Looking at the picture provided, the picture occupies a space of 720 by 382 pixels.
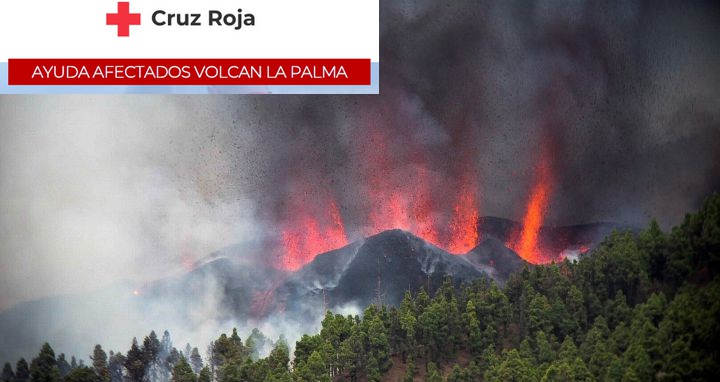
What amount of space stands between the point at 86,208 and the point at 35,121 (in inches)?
220

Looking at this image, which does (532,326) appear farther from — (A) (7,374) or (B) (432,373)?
(A) (7,374)

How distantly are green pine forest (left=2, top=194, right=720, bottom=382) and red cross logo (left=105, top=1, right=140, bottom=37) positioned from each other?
47.4ft

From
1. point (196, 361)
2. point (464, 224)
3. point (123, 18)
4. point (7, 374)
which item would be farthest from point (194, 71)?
point (464, 224)

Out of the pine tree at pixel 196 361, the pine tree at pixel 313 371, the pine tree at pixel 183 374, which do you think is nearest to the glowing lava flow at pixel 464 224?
the pine tree at pixel 196 361

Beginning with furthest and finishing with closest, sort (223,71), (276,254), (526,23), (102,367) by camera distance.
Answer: (276,254)
(526,23)
(102,367)
(223,71)

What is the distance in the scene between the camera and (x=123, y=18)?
51344mm

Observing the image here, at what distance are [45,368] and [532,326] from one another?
22.6m

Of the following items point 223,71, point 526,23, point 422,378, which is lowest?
point 422,378

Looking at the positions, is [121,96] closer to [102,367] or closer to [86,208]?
[86,208]

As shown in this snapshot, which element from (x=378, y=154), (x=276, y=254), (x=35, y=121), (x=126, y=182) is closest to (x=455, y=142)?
(x=378, y=154)

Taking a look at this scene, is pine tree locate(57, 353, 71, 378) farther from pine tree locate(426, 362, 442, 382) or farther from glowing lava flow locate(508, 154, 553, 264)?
glowing lava flow locate(508, 154, 553, 264)

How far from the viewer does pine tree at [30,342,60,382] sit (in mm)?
62037

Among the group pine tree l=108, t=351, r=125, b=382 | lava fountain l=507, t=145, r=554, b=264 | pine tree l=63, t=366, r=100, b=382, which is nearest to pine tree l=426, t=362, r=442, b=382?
pine tree l=63, t=366, r=100, b=382

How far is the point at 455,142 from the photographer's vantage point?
250ft
